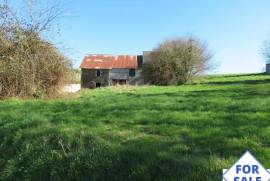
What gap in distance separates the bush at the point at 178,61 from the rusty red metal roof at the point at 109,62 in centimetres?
1094

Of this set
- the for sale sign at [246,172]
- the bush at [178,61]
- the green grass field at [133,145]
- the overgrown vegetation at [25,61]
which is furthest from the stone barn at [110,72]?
the for sale sign at [246,172]

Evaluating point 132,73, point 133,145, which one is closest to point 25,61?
point 133,145

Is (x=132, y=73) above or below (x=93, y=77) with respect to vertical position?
above

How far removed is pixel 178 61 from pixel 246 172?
5504 centimetres

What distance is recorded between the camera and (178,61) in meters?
58.2

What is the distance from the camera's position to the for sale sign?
368cm

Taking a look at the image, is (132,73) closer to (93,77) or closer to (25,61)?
(93,77)

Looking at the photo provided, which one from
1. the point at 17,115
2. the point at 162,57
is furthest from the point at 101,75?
the point at 17,115

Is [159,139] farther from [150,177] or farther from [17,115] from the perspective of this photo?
[17,115]

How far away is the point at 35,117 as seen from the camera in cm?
1042

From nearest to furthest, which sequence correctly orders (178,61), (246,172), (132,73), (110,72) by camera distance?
(246,172), (178,61), (132,73), (110,72)

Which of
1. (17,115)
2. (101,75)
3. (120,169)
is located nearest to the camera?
(120,169)

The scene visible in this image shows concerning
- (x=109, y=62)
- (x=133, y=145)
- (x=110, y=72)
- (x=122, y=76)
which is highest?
(x=109, y=62)

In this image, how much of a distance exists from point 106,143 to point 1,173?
2.08m
